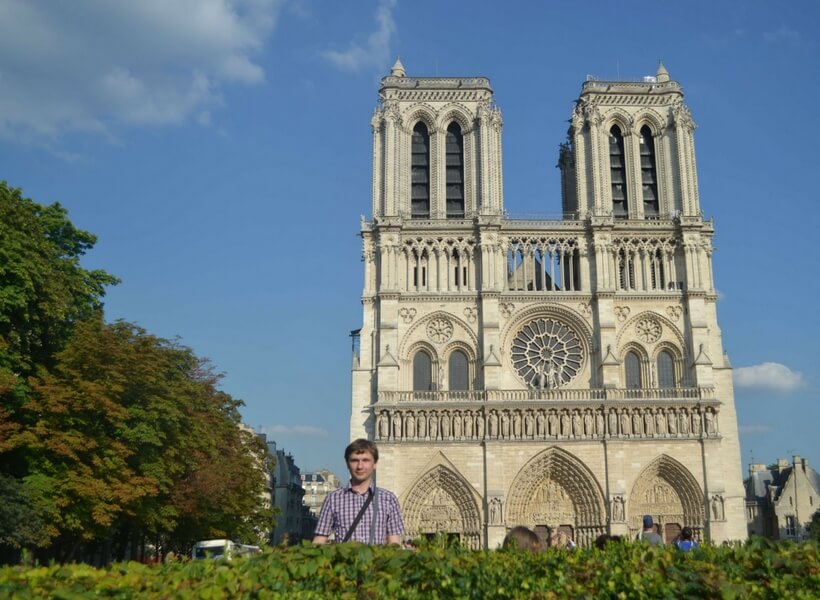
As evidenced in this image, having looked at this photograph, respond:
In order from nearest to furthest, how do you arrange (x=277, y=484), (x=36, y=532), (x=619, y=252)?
1. (x=36, y=532)
2. (x=619, y=252)
3. (x=277, y=484)

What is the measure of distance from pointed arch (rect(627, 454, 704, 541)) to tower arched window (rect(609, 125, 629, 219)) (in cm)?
1222

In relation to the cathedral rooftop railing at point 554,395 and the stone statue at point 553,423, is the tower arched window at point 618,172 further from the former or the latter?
the stone statue at point 553,423

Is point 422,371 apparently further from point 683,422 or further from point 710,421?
point 710,421

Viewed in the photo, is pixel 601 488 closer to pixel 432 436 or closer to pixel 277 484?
pixel 432 436

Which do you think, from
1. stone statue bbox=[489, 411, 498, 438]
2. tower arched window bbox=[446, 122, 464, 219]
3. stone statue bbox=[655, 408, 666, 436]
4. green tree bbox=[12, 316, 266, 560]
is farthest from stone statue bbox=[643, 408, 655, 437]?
green tree bbox=[12, 316, 266, 560]

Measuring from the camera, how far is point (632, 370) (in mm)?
42125

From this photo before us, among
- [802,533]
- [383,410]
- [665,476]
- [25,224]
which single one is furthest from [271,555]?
[802,533]

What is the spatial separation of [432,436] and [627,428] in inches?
333

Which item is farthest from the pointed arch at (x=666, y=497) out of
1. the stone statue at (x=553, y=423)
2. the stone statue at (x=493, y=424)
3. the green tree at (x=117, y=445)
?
the green tree at (x=117, y=445)

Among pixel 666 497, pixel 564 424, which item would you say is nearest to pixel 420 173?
pixel 564 424

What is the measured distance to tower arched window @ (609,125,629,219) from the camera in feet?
147

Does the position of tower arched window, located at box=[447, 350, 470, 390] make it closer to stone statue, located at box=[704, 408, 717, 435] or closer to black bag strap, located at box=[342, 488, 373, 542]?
stone statue, located at box=[704, 408, 717, 435]

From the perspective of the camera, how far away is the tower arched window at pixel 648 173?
4475cm

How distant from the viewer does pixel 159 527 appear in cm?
3158
